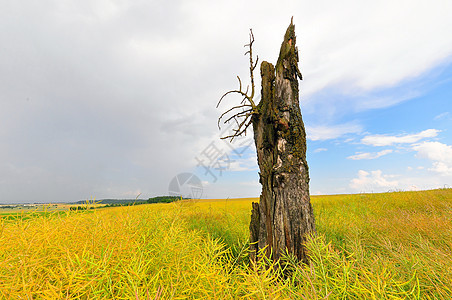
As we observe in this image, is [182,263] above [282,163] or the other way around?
the other way around

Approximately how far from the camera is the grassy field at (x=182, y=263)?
117 centimetres

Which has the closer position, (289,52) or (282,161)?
(282,161)

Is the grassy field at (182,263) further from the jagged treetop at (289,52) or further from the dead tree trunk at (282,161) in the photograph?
the jagged treetop at (289,52)

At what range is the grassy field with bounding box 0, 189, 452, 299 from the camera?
1.17 m

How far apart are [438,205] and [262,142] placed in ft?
23.0

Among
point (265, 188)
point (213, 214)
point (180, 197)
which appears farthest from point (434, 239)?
point (213, 214)

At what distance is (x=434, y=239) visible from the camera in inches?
141

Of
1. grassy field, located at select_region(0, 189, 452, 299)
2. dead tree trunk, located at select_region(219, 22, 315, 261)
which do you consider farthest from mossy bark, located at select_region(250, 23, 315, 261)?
grassy field, located at select_region(0, 189, 452, 299)

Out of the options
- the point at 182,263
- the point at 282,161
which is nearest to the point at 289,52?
the point at 282,161

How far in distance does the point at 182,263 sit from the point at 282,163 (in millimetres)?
2590

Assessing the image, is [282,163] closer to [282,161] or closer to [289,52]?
[282,161]

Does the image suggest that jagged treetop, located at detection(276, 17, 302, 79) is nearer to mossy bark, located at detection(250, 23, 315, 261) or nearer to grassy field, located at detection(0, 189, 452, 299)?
mossy bark, located at detection(250, 23, 315, 261)

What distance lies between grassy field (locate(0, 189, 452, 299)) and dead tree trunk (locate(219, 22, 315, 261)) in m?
0.58

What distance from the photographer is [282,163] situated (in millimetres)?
3867
